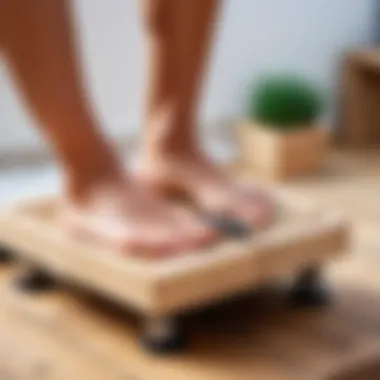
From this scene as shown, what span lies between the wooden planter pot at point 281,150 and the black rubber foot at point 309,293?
62 centimetres

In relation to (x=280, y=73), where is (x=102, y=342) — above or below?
below

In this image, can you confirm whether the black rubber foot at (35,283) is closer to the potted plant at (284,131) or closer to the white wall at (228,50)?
the white wall at (228,50)

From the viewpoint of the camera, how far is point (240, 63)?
2.27 meters

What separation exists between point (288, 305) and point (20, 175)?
29.0 inches

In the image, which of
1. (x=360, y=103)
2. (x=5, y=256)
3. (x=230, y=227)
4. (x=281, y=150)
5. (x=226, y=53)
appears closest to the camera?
(x=230, y=227)

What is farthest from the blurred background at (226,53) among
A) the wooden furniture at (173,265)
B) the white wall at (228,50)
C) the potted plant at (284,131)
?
the wooden furniture at (173,265)

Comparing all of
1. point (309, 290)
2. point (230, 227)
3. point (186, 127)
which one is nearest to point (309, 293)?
point (309, 290)

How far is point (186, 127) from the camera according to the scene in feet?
4.81

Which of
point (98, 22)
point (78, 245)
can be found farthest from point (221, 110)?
point (78, 245)

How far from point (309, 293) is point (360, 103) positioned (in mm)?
986

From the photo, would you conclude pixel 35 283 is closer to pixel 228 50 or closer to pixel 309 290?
pixel 309 290

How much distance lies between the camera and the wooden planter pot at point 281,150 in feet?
6.84

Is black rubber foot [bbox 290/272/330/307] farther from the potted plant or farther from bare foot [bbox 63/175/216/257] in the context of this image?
the potted plant

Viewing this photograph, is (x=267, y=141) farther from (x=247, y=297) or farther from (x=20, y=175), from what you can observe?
(x=247, y=297)
